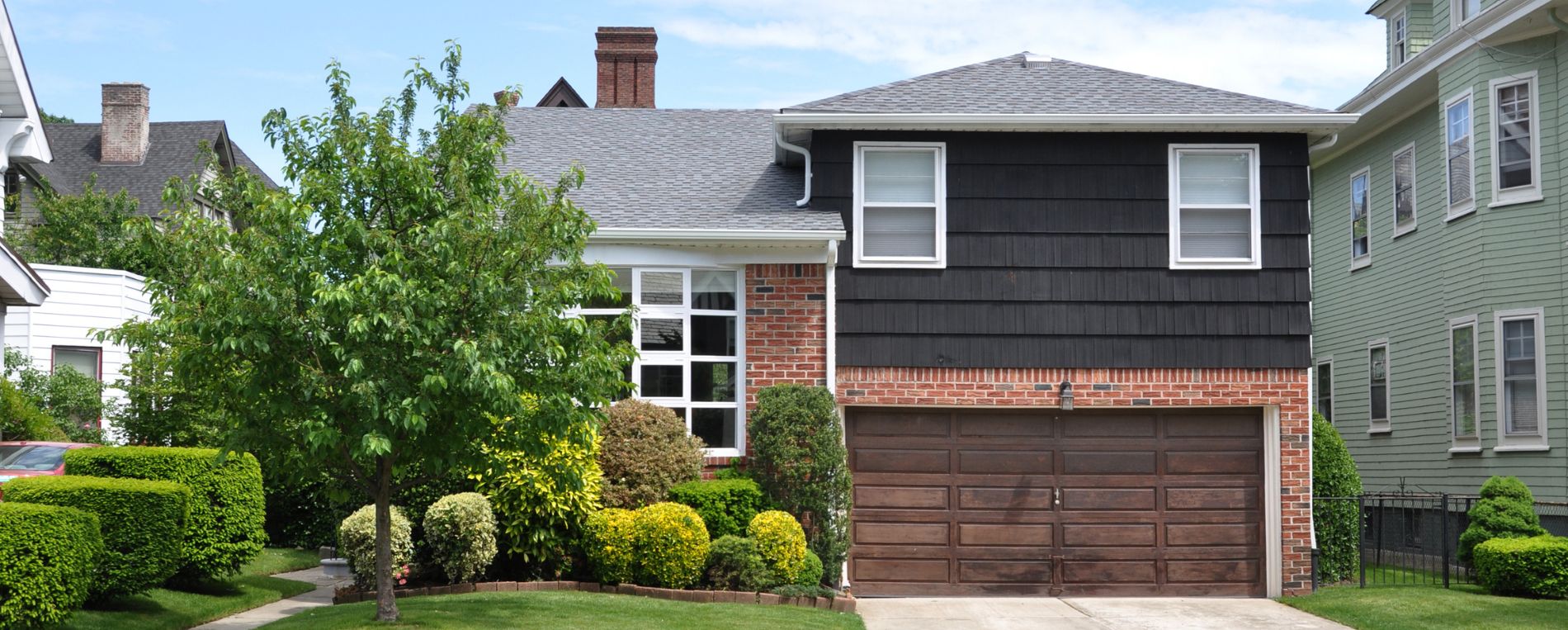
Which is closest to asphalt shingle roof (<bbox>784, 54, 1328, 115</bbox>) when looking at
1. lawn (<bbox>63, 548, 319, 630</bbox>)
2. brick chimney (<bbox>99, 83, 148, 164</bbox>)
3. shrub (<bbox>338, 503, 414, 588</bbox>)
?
shrub (<bbox>338, 503, 414, 588</bbox>)

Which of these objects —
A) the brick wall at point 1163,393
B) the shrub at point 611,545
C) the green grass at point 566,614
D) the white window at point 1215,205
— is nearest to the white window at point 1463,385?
the brick wall at point 1163,393

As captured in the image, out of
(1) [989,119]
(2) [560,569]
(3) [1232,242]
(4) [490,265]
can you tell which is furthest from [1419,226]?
(4) [490,265]

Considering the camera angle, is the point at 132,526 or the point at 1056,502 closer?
the point at 132,526

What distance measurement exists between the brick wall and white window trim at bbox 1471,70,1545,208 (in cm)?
500

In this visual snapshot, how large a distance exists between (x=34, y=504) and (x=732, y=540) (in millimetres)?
6049

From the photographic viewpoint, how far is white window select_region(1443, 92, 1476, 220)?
19422mm

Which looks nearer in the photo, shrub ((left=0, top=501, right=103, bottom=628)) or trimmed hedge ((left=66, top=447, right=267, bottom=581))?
shrub ((left=0, top=501, right=103, bottom=628))

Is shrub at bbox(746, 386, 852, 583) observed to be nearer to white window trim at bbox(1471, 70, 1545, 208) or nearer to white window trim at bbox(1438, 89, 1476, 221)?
white window trim at bbox(1471, 70, 1545, 208)

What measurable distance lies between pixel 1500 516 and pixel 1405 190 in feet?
26.2

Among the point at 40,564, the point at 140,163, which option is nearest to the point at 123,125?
the point at 140,163

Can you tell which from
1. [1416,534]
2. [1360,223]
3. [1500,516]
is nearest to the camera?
[1500,516]

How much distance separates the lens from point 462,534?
44.5ft

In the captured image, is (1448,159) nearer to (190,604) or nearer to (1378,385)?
(1378,385)

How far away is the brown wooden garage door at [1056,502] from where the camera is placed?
52.2 ft
